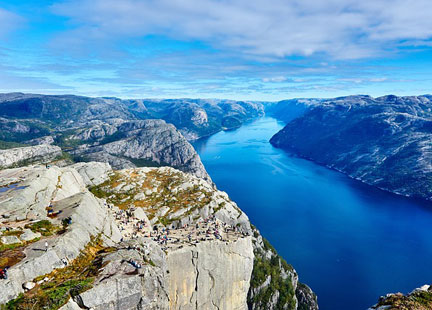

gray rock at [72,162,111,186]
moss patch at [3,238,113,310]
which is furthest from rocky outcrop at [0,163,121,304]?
gray rock at [72,162,111,186]

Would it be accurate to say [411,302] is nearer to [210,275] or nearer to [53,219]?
[210,275]

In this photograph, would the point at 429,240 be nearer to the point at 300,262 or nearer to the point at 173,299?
the point at 300,262

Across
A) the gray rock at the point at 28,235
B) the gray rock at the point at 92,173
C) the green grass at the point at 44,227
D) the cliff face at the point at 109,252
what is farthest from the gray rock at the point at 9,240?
the gray rock at the point at 92,173

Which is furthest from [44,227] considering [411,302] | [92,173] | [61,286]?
[92,173]

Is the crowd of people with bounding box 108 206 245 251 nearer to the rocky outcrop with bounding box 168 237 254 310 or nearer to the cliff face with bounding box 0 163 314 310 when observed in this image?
the cliff face with bounding box 0 163 314 310

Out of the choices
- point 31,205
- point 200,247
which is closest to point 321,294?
point 200,247

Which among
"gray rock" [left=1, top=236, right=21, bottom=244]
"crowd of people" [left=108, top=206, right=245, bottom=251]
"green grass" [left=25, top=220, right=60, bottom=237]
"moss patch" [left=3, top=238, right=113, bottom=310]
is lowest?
"crowd of people" [left=108, top=206, right=245, bottom=251]

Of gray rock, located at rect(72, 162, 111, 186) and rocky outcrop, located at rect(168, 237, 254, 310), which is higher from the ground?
gray rock, located at rect(72, 162, 111, 186)

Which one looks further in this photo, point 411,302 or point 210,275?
point 210,275
